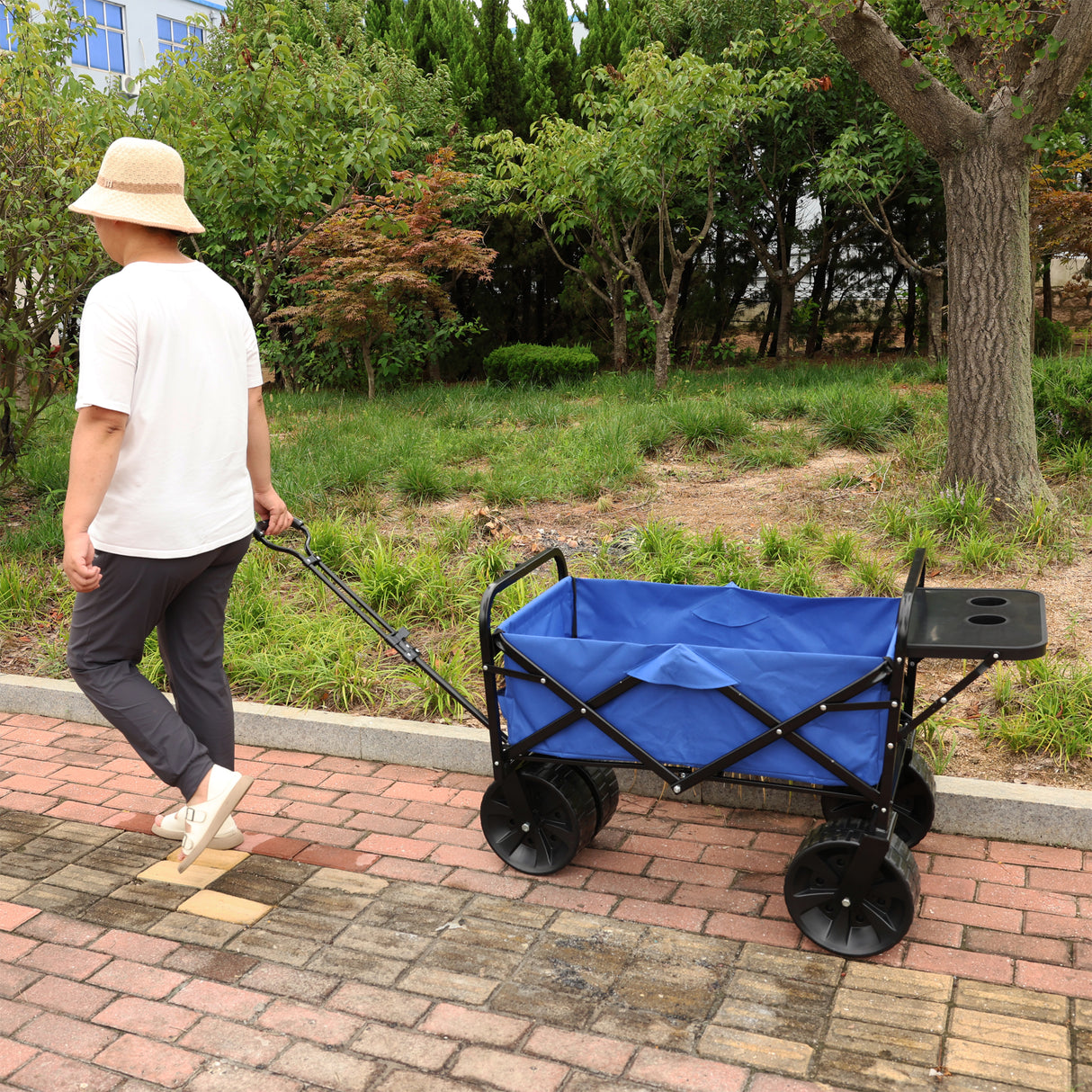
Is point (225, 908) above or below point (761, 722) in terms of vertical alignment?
below

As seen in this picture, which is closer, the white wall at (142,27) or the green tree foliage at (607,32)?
the green tree foliage at (607,32)

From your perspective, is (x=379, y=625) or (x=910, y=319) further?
(x=910, y=319)

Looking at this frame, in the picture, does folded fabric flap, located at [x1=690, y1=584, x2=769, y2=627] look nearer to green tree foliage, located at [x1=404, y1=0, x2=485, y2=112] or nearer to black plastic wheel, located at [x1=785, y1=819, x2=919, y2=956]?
black plastic wheel, located at [x1=785, y1=819, x2=919, y2=956]

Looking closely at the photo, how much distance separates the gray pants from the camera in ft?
9.34

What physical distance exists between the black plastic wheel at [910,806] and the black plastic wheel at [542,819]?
2.43 ft

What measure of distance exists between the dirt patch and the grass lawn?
0.03 m

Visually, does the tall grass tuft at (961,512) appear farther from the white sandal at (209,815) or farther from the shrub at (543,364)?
the shrub at (543,364)

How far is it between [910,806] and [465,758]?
1.54 m

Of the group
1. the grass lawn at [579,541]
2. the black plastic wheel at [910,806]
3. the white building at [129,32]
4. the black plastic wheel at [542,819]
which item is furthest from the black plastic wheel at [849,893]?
the white building at [129,32]

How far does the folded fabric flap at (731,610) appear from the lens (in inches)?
129

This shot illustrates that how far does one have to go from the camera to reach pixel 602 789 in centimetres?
320

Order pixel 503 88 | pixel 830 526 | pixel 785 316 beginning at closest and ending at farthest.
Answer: pixel 830 526
pixel 785 316
pixel 503 88

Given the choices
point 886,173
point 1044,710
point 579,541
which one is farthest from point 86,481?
point 886,173

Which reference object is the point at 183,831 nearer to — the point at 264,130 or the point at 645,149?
the point at 264,130
